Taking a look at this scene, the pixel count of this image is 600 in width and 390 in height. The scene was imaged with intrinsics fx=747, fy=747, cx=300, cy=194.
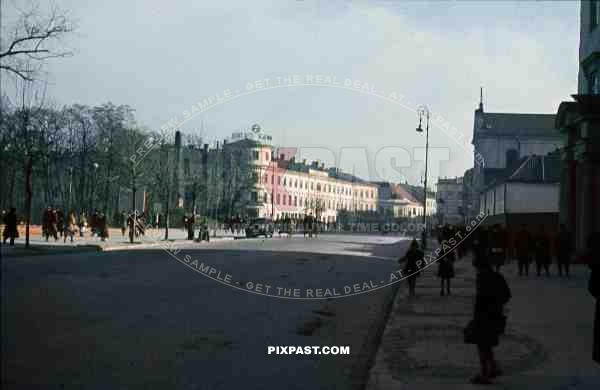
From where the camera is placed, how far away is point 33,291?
1472cm

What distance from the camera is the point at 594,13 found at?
32.9 metres

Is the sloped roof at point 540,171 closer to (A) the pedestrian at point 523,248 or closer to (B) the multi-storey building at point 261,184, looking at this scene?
(B) the multi-storey building at point 261,184

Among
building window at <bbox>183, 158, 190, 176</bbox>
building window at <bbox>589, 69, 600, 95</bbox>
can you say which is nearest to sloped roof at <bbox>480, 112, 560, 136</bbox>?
building window at <bbox>183, 158, 190, 176</bbox>

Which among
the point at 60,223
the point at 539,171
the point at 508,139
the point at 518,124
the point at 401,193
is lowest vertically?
the point at 60,223

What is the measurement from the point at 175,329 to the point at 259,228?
52455 millimetres

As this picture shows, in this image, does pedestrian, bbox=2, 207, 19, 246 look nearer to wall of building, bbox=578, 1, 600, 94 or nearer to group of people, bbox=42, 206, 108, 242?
group of people, bbox=42, 206, 108, 242

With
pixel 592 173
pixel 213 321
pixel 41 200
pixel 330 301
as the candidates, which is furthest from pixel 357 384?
pixel 41 200

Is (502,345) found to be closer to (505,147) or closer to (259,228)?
(259,228)

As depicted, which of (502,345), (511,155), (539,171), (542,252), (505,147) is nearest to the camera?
(502,345)

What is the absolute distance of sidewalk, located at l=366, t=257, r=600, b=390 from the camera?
7.88 metres

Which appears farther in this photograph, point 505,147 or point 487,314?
point 505,147

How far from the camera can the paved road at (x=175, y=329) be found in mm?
7777

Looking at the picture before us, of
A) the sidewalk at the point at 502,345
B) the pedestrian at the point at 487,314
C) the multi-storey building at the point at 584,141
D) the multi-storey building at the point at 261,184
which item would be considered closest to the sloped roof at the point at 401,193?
the multi-storey building at the point at 261,184

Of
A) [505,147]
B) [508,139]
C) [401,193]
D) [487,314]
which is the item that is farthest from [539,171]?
[401,193]
